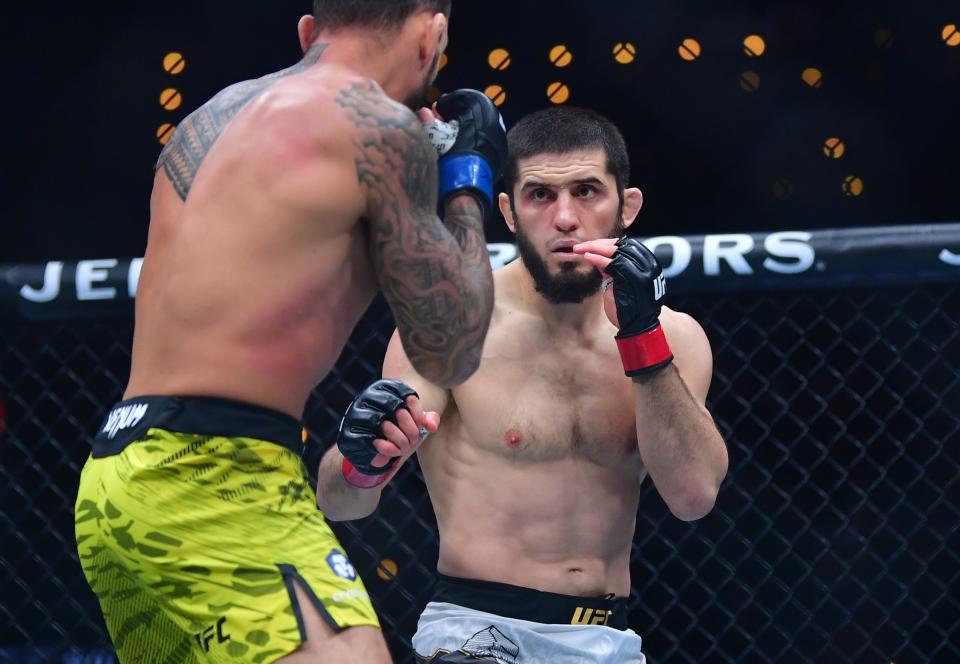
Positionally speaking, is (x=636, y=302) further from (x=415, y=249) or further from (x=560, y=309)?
(x=415, y=249)

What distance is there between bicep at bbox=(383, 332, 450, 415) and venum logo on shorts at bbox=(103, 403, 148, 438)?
0.83 meters

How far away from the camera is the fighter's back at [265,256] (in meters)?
1.74

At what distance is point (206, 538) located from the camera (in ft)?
5.57

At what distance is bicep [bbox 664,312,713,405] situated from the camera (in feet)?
8.73

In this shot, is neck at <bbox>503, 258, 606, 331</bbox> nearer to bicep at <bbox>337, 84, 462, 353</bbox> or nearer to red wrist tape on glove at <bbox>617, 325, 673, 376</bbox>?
red wrist tape on glove at <bbox>617, 325, 673, 376</bbox>

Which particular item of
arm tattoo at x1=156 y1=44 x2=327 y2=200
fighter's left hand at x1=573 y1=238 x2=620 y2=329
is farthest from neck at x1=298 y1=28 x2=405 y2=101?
fighter's left hand at x1=573 y1=238 x2=620 y2=329

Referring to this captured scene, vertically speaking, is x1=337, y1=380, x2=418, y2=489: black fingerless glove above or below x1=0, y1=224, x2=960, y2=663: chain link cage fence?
above

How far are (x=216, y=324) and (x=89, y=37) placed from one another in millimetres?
2364

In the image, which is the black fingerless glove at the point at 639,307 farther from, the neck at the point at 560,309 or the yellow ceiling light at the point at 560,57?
the yellow ceiling light at the point at 560,57

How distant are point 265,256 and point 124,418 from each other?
310mm

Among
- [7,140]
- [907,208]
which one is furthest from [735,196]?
[7,140]

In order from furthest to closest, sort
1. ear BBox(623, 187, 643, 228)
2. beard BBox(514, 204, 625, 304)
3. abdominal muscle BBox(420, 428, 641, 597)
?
ear BBox(623, 187, 643, 228) < beard BBox(514, 204, 625, 304) < abdominal muscle BBox(420, 428, 641, 597)

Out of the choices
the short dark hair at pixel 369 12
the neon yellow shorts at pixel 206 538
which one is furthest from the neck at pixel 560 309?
the neon yellow shorts at pixel 206 538

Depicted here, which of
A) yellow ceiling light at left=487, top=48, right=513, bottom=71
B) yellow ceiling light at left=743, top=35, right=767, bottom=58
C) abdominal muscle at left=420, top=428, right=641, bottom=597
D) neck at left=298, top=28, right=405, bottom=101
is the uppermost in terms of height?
neck at left=298, top=28, right=405, bottom=101
